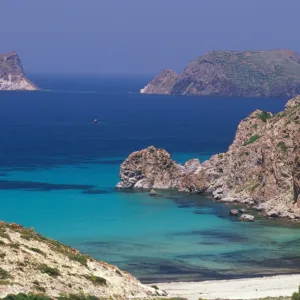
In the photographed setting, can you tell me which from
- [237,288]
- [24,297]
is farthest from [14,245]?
[237,288]

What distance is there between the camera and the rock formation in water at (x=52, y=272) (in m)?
43.2

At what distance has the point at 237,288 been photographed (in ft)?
182

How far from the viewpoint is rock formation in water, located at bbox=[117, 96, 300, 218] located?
87.8 metres

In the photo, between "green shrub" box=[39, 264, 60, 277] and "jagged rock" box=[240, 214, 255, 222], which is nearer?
"green shrub" box=[39, 264, 60, 277]

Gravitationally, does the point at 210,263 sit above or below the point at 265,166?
below

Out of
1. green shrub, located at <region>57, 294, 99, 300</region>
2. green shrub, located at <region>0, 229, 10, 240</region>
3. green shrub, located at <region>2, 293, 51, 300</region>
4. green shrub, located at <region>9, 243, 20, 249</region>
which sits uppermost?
green shrub, located at <region>0, 229, 10, 240</region>

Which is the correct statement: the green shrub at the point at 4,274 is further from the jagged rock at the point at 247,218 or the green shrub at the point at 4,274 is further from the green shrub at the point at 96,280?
the jagged rock at the point at 247,218

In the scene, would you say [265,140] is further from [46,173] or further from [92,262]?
[92,262]

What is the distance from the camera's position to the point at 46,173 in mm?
110750

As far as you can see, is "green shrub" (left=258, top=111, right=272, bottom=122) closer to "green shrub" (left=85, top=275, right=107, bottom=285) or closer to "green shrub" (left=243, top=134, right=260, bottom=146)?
"green shrub" (left=243, top=134, right=260, bottom=146)

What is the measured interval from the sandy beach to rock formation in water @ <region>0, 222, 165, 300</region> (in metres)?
4.59

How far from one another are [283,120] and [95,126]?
301 feet

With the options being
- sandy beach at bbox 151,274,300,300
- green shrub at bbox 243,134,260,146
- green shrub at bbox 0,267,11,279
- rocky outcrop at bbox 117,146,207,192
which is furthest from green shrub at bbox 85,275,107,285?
green shrub at bbox 243,134,260,146

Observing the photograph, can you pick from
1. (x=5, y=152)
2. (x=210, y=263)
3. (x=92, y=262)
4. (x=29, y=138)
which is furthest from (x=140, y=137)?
(x=92, y=262)
